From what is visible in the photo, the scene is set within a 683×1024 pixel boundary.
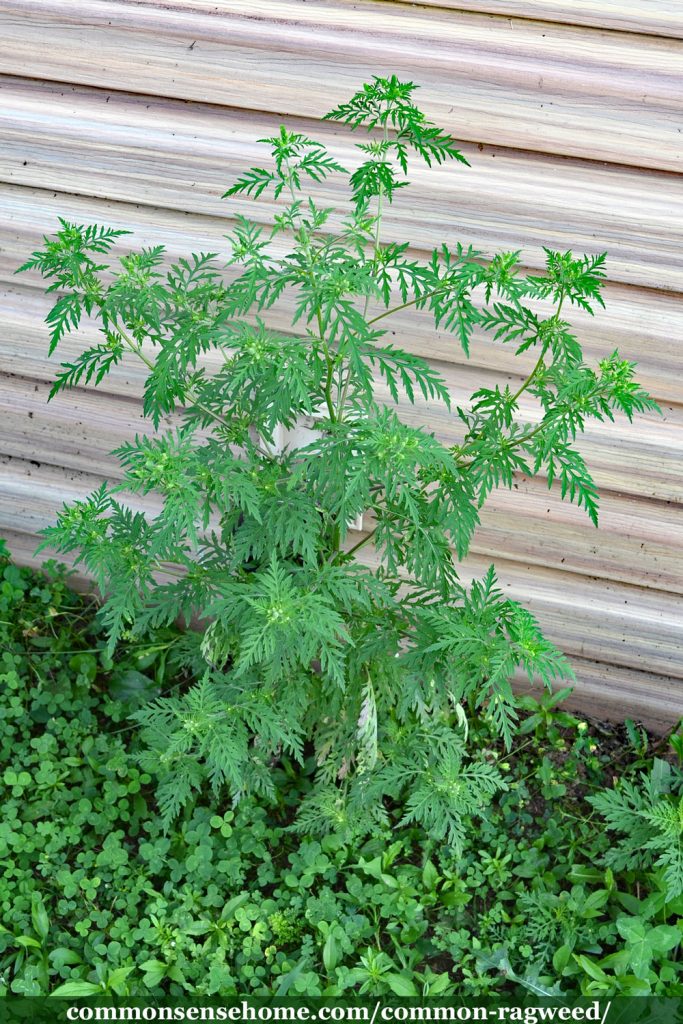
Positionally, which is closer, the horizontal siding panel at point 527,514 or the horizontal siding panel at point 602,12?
the horizontal siding panel at point 602,12

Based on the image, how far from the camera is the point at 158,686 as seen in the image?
292cm

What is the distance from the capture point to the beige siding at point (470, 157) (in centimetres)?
210

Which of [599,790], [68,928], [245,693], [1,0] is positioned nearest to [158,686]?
[68,928]

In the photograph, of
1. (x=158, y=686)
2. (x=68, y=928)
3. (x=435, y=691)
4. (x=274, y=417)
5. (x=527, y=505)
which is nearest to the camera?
(x=274, y=417)

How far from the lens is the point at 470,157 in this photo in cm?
223

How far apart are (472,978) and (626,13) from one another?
7.93ft

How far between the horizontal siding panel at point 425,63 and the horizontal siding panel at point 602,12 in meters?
0.02

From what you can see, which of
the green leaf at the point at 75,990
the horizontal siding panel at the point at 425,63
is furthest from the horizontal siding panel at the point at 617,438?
the green leaf at the point at 75,990

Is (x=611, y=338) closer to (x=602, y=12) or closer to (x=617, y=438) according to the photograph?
(x=617, y=438)

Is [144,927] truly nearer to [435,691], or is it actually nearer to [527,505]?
[435,691]

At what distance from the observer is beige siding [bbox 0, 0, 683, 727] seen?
210 cm

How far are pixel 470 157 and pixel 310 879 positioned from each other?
198 cm

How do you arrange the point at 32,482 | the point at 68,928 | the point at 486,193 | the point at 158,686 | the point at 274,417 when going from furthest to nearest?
the point at 32,482, the point at 158,686, the point at 68,928, the point at 486,193, the point at 274,417

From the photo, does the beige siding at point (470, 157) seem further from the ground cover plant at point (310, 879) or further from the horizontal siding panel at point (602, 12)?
the ground cover plant at point (310, 879)
